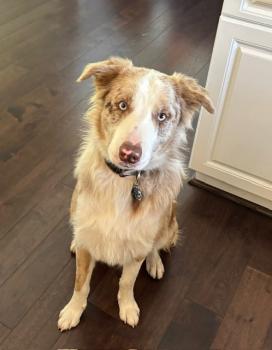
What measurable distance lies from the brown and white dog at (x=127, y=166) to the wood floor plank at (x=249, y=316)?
0.36m

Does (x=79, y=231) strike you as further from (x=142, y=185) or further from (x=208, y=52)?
(x=208, y=52)

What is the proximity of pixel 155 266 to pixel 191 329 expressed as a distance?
276 millimetres

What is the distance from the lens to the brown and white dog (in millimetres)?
1146

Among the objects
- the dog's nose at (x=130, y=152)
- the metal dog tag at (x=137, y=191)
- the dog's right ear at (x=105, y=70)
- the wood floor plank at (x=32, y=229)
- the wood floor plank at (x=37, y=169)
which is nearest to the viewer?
the dog's nose at (x=130, y=152)

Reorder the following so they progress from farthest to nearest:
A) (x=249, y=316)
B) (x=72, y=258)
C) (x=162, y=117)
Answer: (x=72, y=258)
(x=249, y=316)
(x=162, y=117)

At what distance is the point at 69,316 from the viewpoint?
1.50 m

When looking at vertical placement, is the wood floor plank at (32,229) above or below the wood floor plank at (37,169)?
below

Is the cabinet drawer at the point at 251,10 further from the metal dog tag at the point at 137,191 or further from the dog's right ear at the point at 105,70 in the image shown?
the metal dog tag at the point at 137,191

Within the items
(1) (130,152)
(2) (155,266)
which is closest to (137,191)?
(1) (130,152)

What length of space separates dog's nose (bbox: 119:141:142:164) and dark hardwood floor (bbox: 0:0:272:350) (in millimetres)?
754

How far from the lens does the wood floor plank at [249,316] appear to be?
154 centimetres

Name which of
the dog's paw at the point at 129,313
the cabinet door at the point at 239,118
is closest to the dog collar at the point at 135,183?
the dog's paw at the point at 129,313

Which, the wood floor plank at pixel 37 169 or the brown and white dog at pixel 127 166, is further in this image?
the wood floor plank at pixel 37 169

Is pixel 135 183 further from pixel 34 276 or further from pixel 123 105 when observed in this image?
pixel 34 276
